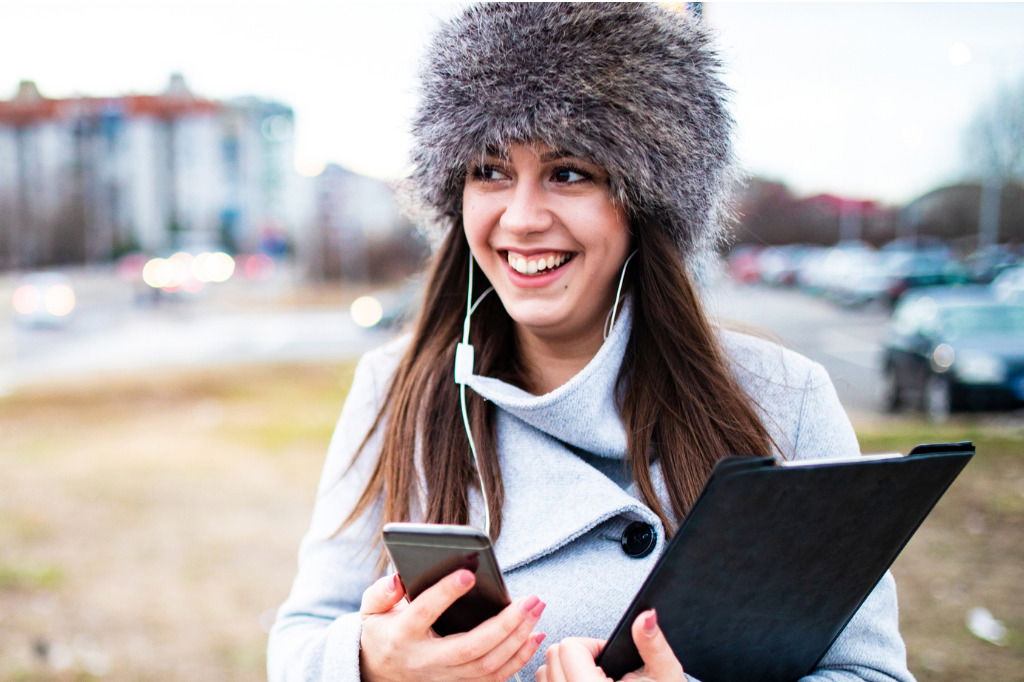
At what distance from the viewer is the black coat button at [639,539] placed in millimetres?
1479

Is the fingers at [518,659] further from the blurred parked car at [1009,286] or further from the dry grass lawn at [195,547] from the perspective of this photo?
the blurred parked car at [1009,286]

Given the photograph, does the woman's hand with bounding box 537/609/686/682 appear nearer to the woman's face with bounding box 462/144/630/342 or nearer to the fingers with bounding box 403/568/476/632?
the fingers with bounding box 403/568/476/632

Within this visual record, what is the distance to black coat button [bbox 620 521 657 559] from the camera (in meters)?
1.48

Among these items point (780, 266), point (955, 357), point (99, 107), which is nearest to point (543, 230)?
point (955, 357)

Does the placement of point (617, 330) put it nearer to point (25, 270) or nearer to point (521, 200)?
point (521, 200)

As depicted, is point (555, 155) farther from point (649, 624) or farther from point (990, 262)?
point (990, 262)

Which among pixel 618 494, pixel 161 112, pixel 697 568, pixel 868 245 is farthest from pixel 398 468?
pixel 868 245

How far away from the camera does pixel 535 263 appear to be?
1.49m

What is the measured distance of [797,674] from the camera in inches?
54.8

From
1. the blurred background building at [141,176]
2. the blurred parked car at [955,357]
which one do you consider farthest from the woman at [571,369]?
the blurred background building at [141,176]

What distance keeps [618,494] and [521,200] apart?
0.54 metres

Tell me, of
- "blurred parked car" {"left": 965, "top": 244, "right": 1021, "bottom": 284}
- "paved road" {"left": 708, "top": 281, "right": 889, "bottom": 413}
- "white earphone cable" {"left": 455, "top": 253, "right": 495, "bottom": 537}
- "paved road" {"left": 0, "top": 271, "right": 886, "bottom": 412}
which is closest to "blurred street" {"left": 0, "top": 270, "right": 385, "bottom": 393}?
"paved road" {"left": 0, "top": 271, "right": 886, "bottom": 412}

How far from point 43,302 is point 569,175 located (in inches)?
725

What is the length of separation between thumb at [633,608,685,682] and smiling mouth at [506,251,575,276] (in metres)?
0.62
